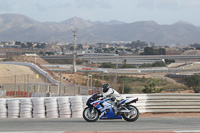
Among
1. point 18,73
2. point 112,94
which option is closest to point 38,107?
point 112,94

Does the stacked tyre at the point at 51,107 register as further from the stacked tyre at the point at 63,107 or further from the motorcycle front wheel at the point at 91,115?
the motorcycle front wheel at the point at 91,115

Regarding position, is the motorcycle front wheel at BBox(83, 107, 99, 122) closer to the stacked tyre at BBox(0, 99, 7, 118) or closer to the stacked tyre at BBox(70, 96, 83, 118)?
the stacked tyre at BBox(70, 96, 83, 118)

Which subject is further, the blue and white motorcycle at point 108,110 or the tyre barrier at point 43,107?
the tyre barrier at point 43,107

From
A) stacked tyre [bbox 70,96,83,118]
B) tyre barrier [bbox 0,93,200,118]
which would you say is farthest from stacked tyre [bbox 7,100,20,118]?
stacked tyre [bbox 70,96,83,118]

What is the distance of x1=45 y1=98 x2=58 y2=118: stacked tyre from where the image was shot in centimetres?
1742

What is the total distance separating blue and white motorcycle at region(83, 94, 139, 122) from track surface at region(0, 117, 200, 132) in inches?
8.2

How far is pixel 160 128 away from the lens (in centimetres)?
1280

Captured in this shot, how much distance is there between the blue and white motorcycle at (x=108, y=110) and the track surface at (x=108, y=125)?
208mm

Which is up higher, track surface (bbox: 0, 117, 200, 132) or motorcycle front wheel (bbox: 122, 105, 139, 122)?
motorcycle front wheel (bbox: 122, 105, 139, 122)

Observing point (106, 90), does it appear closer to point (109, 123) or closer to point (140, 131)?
point (109, 123)

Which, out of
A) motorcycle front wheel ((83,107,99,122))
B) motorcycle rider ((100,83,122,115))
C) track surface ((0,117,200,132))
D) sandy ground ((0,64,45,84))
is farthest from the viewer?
sandy ground ((0,64,45,84))

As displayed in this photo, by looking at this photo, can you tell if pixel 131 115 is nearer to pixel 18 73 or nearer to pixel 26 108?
pixel 26 108

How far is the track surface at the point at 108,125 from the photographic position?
1281 centimetres

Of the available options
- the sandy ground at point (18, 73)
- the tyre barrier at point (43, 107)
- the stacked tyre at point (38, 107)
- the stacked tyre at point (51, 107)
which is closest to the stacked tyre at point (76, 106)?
the tyre barrier at point (43, 107)
